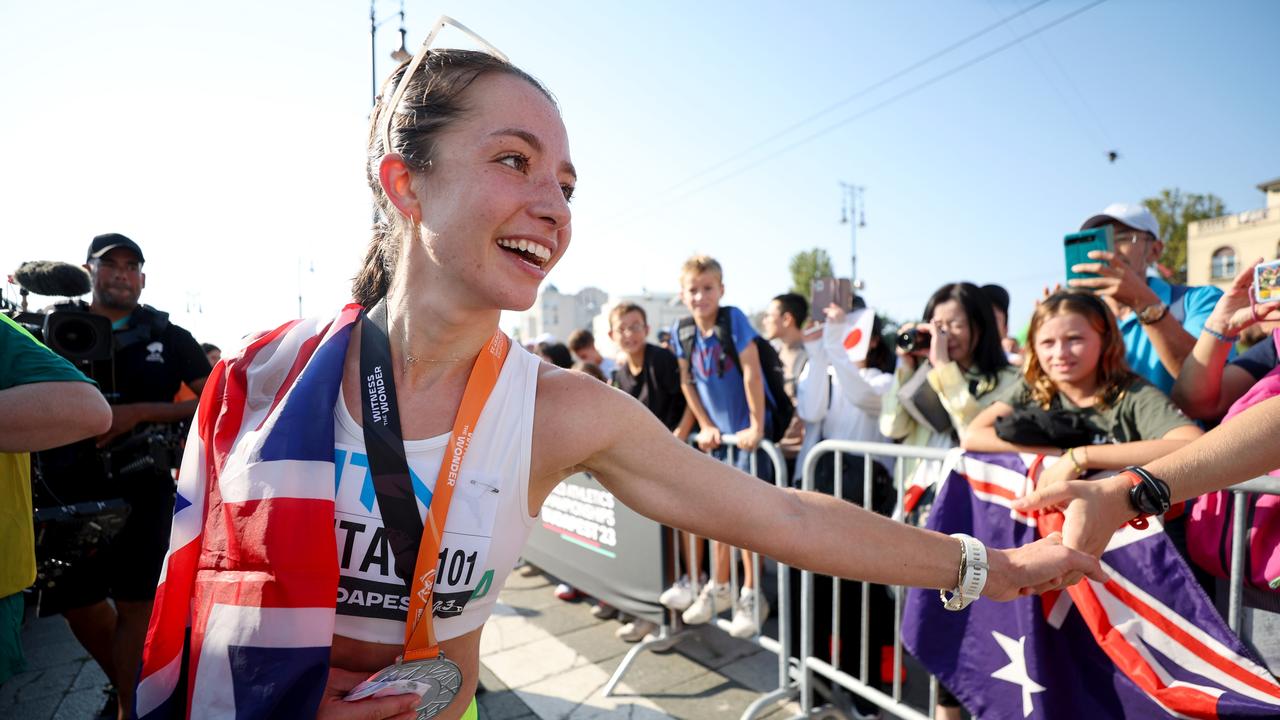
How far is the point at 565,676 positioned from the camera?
4066mm

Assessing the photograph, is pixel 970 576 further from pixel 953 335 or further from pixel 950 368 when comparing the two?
pixel 953 335

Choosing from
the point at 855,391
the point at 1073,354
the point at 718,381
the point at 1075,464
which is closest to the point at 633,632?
the point at 718,381

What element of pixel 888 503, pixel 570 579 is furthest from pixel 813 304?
pixel 570 579

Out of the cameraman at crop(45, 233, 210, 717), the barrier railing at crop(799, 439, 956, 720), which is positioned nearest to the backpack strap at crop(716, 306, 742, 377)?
the barrier railing at crop(799, 439, 956, 720)

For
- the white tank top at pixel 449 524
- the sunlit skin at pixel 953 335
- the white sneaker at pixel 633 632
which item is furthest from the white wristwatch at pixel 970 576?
the white sneaker at pixel 633 632

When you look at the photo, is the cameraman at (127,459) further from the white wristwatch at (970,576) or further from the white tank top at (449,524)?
the white wristwatch at (970,576)

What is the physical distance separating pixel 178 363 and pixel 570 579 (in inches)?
117

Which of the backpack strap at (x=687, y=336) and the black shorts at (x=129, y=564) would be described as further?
the backpack strap at (x=687, y=336)

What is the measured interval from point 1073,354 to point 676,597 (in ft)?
8.41

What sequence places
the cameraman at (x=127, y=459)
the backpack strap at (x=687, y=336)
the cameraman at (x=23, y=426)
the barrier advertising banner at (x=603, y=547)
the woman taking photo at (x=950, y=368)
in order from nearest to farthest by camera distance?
the cameraman at (x=23, y=426) < the cameraman at (x=127, y=459) < the woman taking photo at (x=950, y=368) < the barrier advertising banner at (x=603, y=547) < the backpack strap at (x=687, y=336)

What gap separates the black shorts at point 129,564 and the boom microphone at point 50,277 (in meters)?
1.25

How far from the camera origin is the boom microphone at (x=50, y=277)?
11.9 ft

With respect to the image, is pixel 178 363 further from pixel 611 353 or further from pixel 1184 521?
pixel 1184 521

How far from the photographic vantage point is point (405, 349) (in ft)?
4.72
